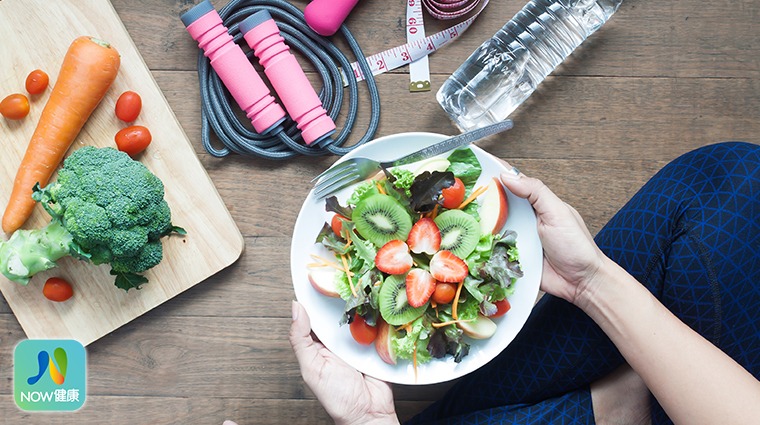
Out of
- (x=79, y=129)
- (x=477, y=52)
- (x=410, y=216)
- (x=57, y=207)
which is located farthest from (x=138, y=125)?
(x=477, y=52)

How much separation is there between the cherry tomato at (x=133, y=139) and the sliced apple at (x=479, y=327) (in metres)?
0.75

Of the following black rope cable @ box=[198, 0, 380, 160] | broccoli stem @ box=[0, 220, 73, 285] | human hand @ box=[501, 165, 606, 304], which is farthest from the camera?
black rope cable @ box=[198, 0, 380, 160]

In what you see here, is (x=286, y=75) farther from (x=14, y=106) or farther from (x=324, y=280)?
(x=14, y=106)

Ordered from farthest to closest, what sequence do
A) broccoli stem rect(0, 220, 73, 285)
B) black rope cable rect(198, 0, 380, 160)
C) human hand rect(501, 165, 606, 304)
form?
1. black rope cable rect(198, 0, 380, 160)
2. broccoli stem rect(0, 220, 73, 285)
3. human hand rect(501, 165, 606, 304)

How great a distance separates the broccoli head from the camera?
1.19 metres

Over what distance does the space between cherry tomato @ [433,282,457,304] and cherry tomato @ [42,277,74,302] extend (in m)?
0.79

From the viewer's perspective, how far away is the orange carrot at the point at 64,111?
1270 mm

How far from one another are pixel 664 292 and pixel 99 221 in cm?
107

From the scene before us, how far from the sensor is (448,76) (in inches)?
55.2

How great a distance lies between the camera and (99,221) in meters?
1.17

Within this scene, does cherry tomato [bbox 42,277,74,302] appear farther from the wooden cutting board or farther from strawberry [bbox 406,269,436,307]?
strawberry [bbox 406,269,436,307]

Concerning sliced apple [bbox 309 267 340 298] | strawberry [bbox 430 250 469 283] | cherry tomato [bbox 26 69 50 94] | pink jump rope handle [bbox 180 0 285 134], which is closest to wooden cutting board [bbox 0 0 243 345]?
cherry tomato [bbox 26 69 50 94]

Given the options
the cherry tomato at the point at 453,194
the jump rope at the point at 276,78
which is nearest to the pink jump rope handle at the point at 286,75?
the jump rope at the point at 276,78

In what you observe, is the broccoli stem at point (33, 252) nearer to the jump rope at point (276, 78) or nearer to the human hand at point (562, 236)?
the jump rope at point (276, 78)
